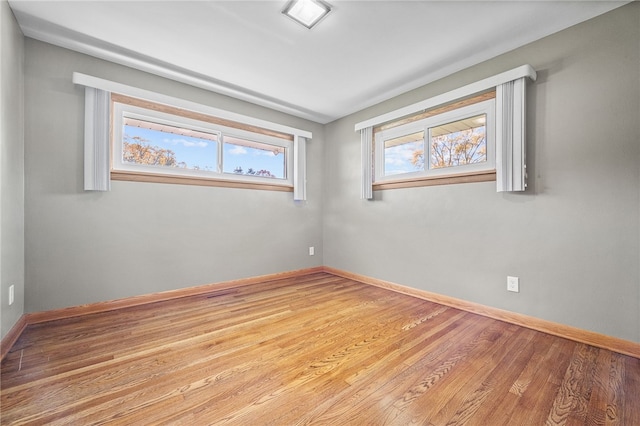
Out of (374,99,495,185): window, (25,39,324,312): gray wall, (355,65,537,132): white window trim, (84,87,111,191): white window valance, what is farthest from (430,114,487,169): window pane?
(84,87,111,191): white window valance

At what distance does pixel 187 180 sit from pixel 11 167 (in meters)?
1.27

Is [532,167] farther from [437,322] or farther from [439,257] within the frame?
[437,322]

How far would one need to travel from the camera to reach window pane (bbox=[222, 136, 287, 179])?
3256 millimetres

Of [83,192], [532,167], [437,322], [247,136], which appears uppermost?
[247,136]

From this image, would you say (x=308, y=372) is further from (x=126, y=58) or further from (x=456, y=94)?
(x=126, y=58)

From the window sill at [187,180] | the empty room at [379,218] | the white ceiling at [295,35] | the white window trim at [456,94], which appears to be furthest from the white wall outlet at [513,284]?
the window sill at [187,180]

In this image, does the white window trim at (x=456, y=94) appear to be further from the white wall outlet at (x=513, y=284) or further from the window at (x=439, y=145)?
the white wall outlet at (x=513, y=284)

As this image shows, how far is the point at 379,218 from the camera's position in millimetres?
3350

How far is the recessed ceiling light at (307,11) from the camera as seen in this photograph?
1.81m

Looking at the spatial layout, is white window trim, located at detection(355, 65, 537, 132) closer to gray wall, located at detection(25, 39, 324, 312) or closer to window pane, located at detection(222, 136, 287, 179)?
window pane, located at detection(222, 136, 287, 179)

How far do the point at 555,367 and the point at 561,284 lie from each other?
0.73 metres

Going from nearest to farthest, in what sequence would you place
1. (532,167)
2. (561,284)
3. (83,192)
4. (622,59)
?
(622,59) < (561,284) < (532,167) < (83,192)

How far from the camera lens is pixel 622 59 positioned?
1.78m

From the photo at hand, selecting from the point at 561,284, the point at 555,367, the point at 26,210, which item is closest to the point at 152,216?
the point at 26,210
